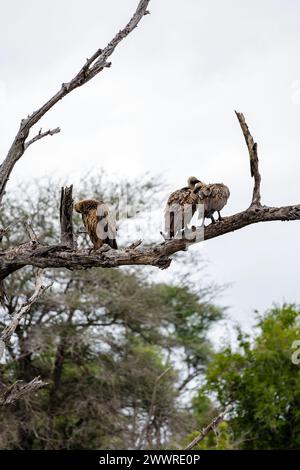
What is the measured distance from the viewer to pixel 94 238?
7070 millimetres

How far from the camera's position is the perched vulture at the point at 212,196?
6.17 metres

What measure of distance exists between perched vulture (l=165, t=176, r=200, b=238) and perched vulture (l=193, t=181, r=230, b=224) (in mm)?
56

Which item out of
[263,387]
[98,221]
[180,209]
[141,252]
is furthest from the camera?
[263,387]

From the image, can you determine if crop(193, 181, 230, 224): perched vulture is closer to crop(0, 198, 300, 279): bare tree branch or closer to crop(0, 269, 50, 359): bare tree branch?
crop(0, 198, 300, 279): bare tree branch

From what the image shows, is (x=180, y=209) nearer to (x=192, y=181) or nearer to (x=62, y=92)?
(x=192, y=181)

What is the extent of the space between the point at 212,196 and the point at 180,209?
0.29 metres

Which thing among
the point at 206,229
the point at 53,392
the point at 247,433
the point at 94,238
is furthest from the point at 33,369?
the point at 206,229

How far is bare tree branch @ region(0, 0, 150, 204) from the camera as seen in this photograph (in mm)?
6438

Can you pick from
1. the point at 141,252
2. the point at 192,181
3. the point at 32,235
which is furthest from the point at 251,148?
the point at 32,235

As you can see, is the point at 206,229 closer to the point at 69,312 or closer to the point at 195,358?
the point at 69,312

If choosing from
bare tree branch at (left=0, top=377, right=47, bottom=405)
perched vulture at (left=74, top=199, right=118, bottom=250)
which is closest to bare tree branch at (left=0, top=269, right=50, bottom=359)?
bare tree branch at (left=0, top=377, right=47, bottom=405)

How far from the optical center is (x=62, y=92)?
6.45m

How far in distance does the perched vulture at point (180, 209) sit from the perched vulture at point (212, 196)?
0.06 meters

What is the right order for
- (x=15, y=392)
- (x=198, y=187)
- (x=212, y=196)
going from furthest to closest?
(x=198, y=187) → (x=212, y=196) → (x=15, y=392)
